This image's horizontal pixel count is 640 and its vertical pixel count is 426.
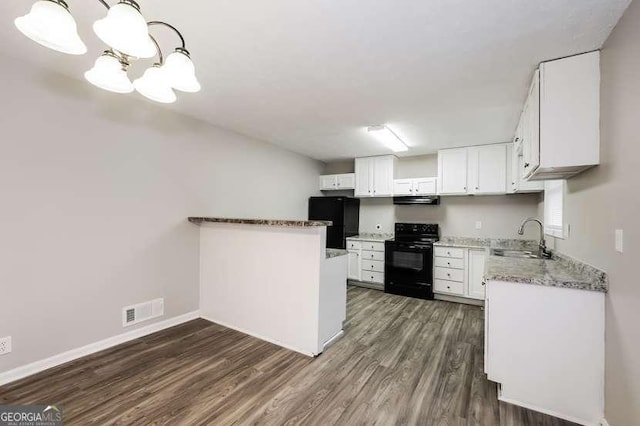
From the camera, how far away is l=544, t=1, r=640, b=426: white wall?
1.39 m

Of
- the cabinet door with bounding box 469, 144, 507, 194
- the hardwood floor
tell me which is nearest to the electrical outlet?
the hardwood floor

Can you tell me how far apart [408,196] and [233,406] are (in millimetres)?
4004

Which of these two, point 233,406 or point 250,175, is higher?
point 250,175

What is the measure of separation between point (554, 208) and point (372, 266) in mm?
2711

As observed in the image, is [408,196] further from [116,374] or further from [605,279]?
[116,374]

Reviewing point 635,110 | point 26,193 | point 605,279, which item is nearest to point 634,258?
point 605,279

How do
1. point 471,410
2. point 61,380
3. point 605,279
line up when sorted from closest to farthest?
point 605,279 < point 471,410 < point 61,380

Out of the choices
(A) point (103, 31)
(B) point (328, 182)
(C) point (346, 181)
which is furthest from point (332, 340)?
(B) point (328, 182)

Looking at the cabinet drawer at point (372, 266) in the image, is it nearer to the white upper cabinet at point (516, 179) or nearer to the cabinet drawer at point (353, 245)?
the cabinet drawer at point (353, 245)

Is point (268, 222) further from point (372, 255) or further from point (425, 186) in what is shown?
point (425, 186)

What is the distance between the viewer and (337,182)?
18.4ft

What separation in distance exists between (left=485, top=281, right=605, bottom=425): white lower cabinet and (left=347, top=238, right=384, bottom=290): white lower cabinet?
111 inches

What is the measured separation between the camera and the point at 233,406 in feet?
6.27

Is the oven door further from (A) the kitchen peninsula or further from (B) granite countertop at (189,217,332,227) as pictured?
(B) granite countertop at (189,217,332,227)
